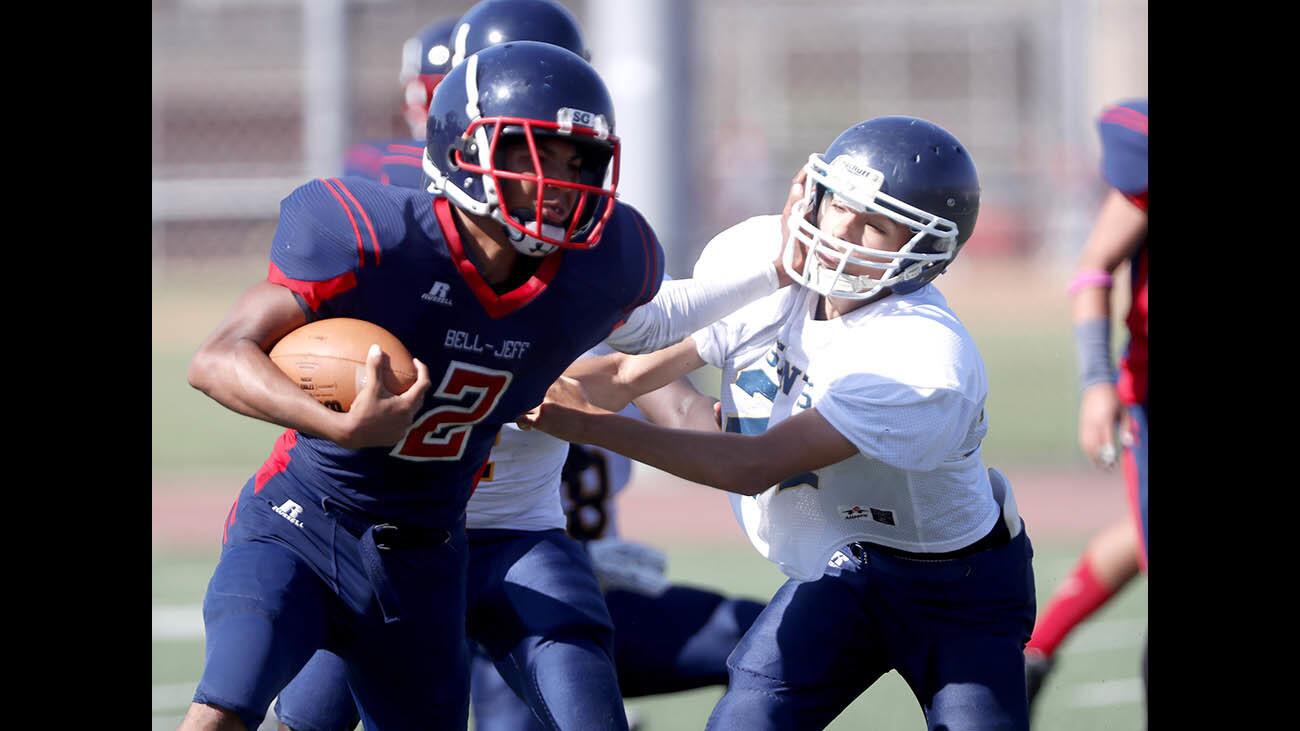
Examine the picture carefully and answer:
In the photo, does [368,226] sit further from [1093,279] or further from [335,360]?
[1093,279]

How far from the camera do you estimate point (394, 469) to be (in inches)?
133

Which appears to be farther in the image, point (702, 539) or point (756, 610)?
point (702, 539)

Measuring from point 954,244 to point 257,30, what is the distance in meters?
20.6

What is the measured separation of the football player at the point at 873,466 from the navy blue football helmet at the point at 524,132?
16.3 inches

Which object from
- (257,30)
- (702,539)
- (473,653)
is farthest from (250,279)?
(473,653)

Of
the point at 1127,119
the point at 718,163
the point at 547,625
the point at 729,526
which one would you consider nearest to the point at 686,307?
the point at 547,625

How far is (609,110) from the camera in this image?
130 inches

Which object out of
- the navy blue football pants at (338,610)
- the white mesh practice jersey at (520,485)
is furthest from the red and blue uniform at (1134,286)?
the navy blue football pants at (338,610)

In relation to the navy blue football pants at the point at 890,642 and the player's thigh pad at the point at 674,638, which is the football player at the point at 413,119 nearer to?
the player's thigh pad at the point at 674,638

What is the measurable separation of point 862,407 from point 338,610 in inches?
45.2

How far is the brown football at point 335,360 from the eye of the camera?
115 inches

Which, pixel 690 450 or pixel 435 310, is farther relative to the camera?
pixel 690 450

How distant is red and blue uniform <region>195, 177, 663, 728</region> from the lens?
3102 millimetres

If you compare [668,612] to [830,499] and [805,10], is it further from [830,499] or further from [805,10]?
[805,10]
